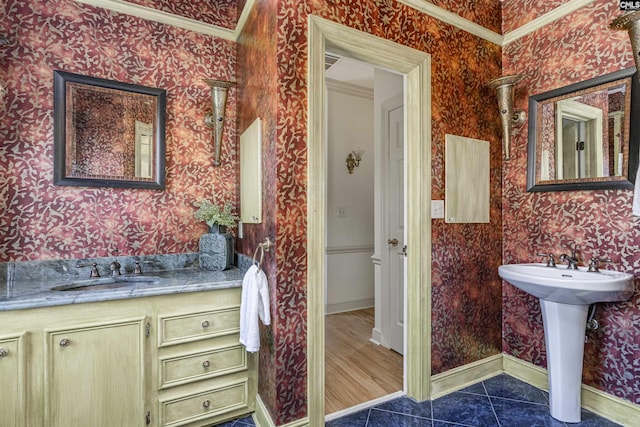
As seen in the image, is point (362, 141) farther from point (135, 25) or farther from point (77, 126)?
point (77, 126)

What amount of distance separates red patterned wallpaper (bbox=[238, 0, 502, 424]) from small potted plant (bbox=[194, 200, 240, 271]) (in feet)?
0.47

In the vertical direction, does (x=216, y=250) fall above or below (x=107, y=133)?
below

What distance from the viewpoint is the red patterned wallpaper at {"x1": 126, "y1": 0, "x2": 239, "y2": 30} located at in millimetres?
2211

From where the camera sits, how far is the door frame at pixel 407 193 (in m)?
1.73

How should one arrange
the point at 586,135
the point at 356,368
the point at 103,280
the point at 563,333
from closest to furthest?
the point at 563,333 < the point at 103,280 < the point at 586,135 < the point at 356,368

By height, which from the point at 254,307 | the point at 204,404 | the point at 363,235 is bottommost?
the point at 204,404

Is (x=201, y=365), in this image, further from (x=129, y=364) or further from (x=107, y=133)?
(x=107, y=133)

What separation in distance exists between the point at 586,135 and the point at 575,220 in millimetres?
548

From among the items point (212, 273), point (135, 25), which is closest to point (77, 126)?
point (135, 25)

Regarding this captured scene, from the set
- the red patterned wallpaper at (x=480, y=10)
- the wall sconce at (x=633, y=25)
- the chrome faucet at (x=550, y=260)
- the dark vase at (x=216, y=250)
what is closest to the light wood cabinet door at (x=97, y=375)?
the dark vase at (x=216, y=250)

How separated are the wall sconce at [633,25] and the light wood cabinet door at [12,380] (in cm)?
324

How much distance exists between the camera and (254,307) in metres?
1.66

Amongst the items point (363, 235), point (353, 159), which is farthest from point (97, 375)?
point (353, 159)

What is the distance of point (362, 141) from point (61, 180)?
3.22m
